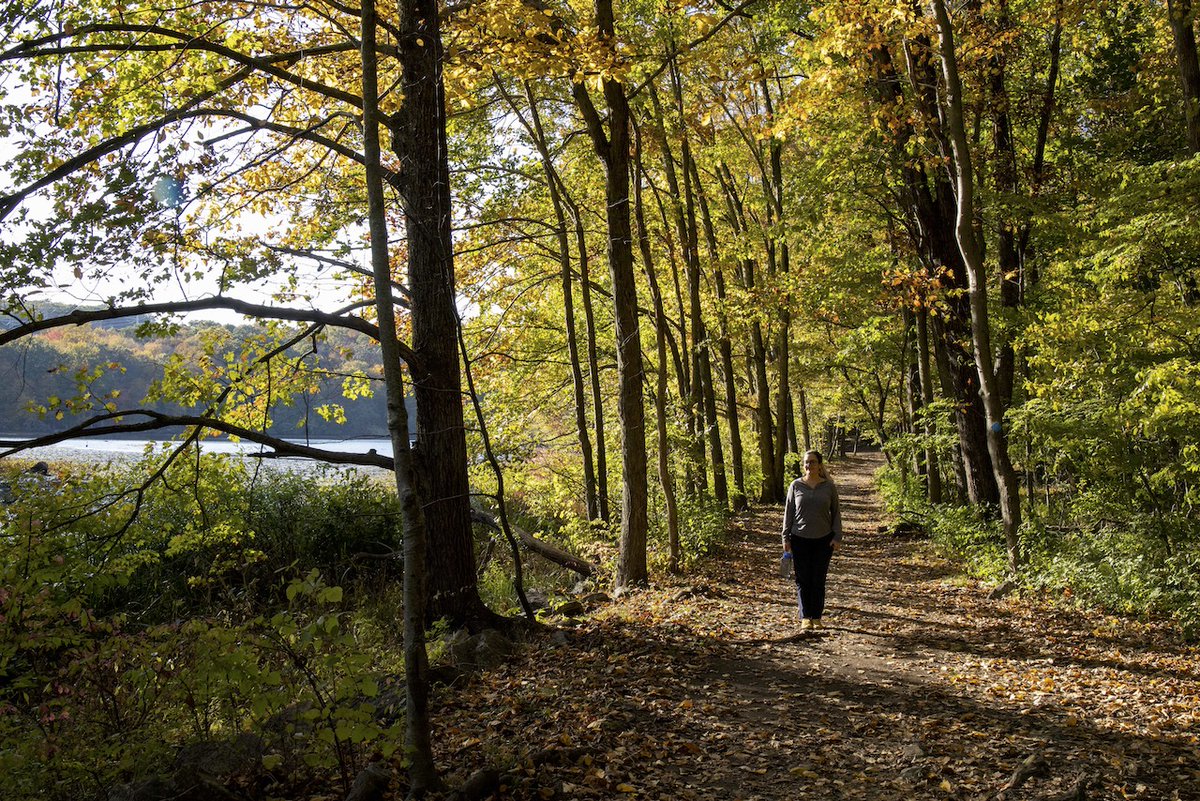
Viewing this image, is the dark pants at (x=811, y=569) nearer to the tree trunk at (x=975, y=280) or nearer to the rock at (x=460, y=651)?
the tree trunk at (x=975, y=280)

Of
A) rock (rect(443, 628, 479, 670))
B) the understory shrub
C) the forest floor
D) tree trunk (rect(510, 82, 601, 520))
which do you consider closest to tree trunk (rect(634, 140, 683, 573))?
the forest floor

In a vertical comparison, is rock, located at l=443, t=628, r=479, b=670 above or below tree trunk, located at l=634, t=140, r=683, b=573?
below

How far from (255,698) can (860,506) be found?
24.0m

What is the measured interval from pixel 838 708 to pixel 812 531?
2.34 meters

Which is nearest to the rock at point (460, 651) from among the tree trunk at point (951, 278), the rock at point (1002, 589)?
the rock at point (1002, 589)

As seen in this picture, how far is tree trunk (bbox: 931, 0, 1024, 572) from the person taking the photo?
29.9 ft

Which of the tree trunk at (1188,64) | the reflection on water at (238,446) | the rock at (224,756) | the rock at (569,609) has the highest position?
the tree trunk at (1188,64)

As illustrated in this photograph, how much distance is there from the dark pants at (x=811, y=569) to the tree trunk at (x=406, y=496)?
4975 mm

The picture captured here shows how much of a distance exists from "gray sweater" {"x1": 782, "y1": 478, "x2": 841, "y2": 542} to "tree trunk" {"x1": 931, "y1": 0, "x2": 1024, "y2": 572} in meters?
3.08

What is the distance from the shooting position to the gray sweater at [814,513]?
7.95 metres

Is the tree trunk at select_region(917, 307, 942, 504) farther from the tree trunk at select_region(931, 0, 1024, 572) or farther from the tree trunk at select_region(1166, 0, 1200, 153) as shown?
the tree trunk at select_region(1166, 0, 1200, 153)

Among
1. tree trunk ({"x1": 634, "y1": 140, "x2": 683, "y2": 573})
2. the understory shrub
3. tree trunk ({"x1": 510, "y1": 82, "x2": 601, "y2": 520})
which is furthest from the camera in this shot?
tree trunk ({"x1": 510, "y1": 82, "x2": 601, "y2": 520})

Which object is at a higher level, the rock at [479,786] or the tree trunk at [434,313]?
the tree trunk at [434,313]

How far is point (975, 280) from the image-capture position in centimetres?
947
